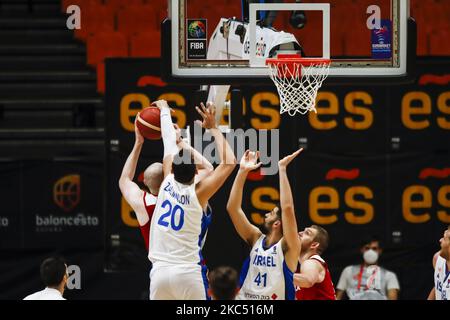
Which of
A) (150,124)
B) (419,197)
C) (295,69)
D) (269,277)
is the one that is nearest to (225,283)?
(269,277)

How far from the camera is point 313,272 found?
7164 millimetres

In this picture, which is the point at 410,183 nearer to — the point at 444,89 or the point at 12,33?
the point at 444,89

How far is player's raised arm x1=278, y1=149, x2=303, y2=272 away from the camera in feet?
22.6

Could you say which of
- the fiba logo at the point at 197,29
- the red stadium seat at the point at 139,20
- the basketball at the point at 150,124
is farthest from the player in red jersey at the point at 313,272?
the red stadium seat at the point at 139,20

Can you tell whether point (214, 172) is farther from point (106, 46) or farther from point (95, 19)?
point (95, 19)

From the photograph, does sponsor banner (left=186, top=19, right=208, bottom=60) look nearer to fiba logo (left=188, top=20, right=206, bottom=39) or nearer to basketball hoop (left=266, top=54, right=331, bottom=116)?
fiba logo (left=188, top=20, right=206, bottom=39)

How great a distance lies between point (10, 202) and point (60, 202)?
1.54 ft

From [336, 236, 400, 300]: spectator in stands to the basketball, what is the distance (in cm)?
327

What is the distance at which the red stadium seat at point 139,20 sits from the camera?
11.0 m

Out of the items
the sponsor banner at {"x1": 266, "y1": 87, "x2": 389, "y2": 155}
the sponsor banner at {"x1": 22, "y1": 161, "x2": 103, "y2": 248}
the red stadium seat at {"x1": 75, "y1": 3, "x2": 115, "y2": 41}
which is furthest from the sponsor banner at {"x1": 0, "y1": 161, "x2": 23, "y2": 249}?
the sponsor banner at {"x1": 266, "y1": 87, "x2": 389, "y2": 155}

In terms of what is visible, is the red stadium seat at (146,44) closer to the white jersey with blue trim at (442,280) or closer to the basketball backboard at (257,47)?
the basketball backboard at (257,47)

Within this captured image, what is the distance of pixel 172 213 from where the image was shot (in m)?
6.65
